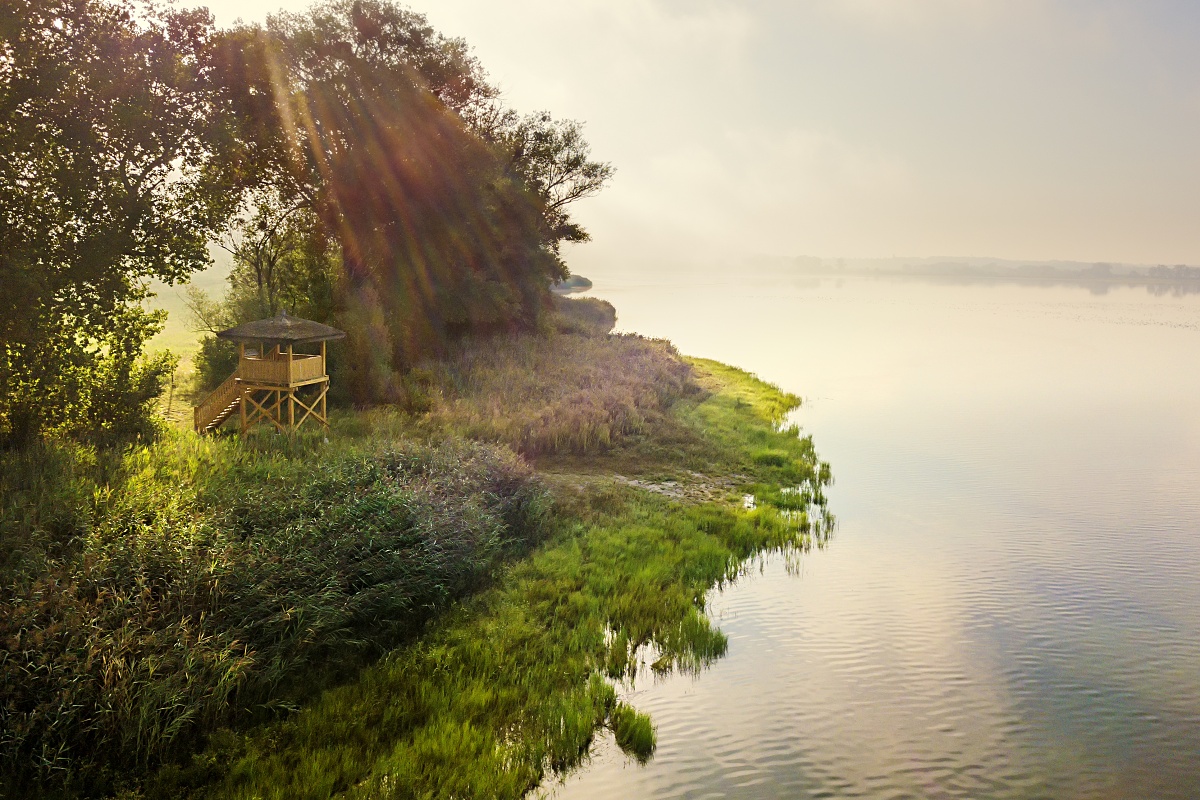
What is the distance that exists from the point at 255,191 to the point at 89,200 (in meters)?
20.6

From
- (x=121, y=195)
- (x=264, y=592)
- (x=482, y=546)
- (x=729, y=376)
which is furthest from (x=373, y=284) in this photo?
(x=264, y=592)

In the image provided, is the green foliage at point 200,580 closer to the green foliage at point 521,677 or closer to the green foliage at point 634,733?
the green foliage at point 521,677

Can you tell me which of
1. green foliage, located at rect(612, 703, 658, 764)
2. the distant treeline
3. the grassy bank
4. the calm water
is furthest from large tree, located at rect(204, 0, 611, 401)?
green foliage, located at rect(612, 703, 658, 764)

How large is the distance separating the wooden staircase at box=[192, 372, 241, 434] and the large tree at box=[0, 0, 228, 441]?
251cm

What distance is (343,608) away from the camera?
10.3 meters

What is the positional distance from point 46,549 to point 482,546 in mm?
6886

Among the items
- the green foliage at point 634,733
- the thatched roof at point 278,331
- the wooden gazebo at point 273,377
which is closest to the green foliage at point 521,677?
the green foliage at point 634,733

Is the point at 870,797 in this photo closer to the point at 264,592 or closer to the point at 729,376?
the point at 264,592

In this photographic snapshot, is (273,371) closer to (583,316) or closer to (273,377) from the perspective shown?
(273,377)

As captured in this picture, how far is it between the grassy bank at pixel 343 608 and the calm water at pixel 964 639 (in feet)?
3.13

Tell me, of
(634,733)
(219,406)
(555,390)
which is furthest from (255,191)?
(634,733)

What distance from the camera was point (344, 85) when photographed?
35.8m

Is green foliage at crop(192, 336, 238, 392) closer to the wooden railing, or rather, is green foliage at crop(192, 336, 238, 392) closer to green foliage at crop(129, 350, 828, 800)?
the wooden railing

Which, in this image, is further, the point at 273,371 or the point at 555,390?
the point at 555,390
